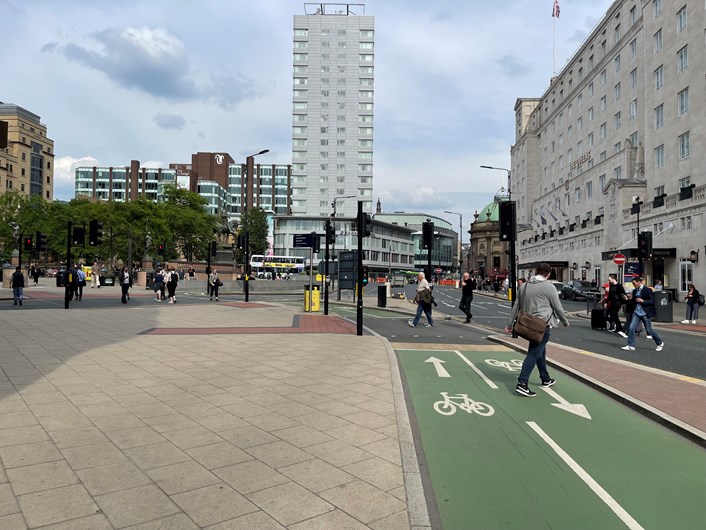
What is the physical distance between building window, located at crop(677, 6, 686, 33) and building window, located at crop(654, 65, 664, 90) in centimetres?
322

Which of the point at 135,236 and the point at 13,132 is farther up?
the point at 13,132

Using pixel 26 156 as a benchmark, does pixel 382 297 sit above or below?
below

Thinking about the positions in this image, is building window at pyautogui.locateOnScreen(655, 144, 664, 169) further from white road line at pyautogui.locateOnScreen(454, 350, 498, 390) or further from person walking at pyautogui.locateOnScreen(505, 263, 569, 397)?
person walking at pyautogui.locateOnScreen(505, 263, 569, 397)

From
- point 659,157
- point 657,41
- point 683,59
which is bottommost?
point 659,157

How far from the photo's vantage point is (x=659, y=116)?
4175cm

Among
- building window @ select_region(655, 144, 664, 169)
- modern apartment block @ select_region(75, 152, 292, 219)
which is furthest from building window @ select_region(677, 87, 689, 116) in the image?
modern apartment block @ select_region(75, 152, 292, 219)

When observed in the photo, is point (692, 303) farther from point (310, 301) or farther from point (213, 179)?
point (213, 179)

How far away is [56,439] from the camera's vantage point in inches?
197

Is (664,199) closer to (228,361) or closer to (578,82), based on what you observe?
(578,82)

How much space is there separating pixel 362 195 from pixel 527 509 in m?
102

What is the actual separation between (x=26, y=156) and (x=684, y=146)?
107255 mm

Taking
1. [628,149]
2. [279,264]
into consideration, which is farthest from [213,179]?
[628,149]

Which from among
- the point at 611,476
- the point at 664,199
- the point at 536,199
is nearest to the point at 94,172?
the point at 536,199

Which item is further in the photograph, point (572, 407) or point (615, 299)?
point (615, 299)
